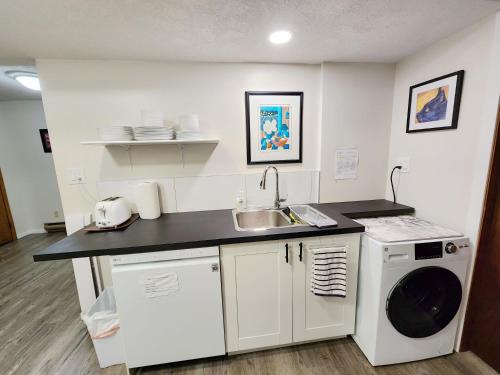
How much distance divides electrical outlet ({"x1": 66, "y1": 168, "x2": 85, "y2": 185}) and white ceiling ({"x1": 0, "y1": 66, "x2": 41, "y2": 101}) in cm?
107

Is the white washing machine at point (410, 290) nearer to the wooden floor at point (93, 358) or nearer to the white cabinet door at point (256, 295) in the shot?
the wooden floor at point (93, 358)

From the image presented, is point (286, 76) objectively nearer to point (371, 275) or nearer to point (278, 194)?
point (278, 194)

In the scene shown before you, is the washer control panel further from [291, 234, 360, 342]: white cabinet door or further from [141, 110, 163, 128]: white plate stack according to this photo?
[141, 110, 163, 128]: white plate stack

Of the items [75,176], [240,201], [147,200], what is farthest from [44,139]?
[240,201]

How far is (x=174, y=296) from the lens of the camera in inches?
51.0

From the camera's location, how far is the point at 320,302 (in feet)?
4.89

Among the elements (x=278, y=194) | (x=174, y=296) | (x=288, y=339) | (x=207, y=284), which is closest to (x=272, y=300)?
(x=288, y=339)

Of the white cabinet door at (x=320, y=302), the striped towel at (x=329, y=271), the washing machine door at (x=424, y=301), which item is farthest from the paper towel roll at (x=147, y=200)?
the washing machine door at (x=424, y=301)

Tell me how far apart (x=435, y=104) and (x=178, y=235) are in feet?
6.74

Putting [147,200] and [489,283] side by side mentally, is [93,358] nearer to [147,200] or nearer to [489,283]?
[147,200]

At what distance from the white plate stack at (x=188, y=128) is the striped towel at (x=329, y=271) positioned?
A: 122cm

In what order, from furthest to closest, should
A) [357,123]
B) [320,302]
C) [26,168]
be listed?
[26,168] < [357,123] < [320,302]

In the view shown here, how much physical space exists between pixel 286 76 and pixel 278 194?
1051 mm

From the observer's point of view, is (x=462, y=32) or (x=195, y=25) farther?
(x=462, y=32)
